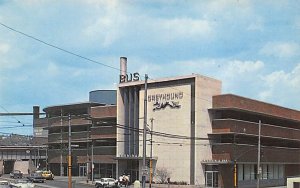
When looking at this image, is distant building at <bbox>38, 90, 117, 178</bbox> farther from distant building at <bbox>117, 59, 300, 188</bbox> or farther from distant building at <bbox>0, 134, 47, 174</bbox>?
distant building at <bbox>0, 134, 47, 174</bbox>

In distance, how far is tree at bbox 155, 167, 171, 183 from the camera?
2857 inches

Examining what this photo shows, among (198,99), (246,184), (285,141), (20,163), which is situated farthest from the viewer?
(20,163)

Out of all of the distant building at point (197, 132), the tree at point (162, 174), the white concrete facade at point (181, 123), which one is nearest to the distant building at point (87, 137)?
the distant building at point (197, 132)

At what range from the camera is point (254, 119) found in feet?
255

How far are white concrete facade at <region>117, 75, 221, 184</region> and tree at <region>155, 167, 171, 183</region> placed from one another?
44cm

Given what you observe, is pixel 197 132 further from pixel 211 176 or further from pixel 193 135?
pixel 211 176

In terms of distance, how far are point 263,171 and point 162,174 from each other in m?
17.3

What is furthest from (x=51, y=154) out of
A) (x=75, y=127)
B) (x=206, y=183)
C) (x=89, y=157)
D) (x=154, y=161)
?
(x=206, y=183)

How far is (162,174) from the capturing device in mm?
73250

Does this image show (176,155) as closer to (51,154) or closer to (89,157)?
(89,157)

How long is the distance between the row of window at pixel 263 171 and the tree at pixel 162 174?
1022 centimetres

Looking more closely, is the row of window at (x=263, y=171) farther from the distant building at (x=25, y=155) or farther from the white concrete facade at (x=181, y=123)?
the distant building at (x=25, y=155)

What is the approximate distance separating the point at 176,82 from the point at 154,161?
1202cm

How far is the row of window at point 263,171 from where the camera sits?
7444cm
